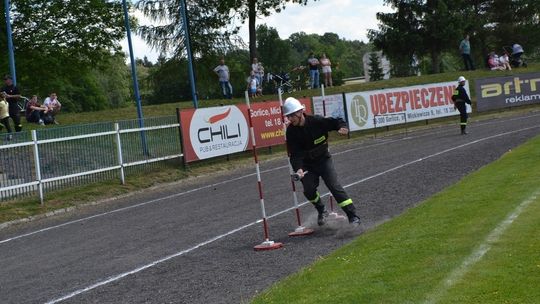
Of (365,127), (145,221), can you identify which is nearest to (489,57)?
(365,127)

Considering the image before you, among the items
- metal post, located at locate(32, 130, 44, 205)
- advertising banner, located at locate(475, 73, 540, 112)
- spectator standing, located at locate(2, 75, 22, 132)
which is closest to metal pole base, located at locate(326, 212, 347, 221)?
metal post, located at locate(32, 130, 44, 205)

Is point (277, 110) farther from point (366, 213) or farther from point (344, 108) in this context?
point (366, 213)

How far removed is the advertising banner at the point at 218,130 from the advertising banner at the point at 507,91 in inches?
622

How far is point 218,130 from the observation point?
958 inches

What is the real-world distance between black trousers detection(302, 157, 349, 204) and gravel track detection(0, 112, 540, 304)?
0.56 m

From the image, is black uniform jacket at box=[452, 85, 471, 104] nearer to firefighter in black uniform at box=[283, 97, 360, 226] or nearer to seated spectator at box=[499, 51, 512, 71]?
firefighter in black uniform at box=[283, 97, 360, 226]

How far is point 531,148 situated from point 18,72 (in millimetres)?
29427

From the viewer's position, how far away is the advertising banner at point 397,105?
31328mm

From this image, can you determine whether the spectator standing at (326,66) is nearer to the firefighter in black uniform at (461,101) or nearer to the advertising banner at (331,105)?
the advertising banner at (331,105)

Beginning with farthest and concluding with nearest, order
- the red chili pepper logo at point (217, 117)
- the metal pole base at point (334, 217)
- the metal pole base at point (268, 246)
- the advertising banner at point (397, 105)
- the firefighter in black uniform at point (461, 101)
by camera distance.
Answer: the advertising banner at point (397, 105)
the firefighter in black uniform at point (461, 101)
the red chili pepper logo at point (217, 117)
the metal pole base at point (334, 217)
the metal pole base at point (268, 246)

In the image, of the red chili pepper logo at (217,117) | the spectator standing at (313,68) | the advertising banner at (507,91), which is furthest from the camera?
the advertising banner at (507,91)

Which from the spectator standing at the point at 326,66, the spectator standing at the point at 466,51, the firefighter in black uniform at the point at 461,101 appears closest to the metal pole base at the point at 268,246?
the firefighter in black uniform at the point at 461,101

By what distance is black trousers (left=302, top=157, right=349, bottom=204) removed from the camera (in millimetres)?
10531

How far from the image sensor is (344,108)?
30750mm
